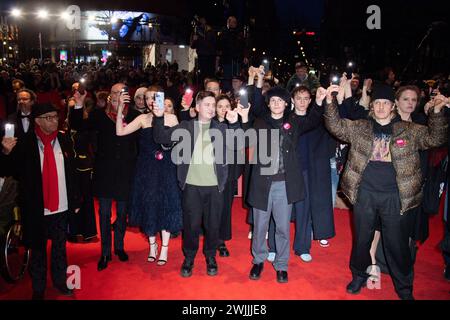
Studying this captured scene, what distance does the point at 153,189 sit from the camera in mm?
4586

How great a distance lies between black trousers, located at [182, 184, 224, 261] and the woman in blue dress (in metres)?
0.26

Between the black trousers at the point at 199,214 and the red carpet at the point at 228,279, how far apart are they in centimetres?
36

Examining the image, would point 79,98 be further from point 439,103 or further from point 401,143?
point 439,103

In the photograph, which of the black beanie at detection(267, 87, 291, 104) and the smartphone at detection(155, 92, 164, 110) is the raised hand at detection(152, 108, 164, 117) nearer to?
the smartphone at detection(155, 92, 164, 110)

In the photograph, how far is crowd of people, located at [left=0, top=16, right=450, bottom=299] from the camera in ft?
12.4

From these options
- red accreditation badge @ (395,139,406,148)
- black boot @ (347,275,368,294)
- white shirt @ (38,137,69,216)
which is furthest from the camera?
black boot @ (347,275,368,294)

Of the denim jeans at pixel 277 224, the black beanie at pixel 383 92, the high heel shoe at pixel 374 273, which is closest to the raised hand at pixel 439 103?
the black beanie at pixel 383 92

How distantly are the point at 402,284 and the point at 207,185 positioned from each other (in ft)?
6.96

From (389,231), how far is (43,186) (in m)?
3.23

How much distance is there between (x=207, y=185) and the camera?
433 centimetres

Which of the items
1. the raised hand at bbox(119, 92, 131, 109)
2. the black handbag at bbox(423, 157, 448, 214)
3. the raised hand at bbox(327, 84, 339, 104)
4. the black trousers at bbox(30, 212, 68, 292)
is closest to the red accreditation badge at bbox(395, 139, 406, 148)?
the raised hand at bbox(327, 84, 339, 104)

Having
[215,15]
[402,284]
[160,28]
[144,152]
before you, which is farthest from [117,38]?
[402,284]

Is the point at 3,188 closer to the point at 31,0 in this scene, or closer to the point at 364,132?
the point at 364,132

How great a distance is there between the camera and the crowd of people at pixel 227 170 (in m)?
3.78
